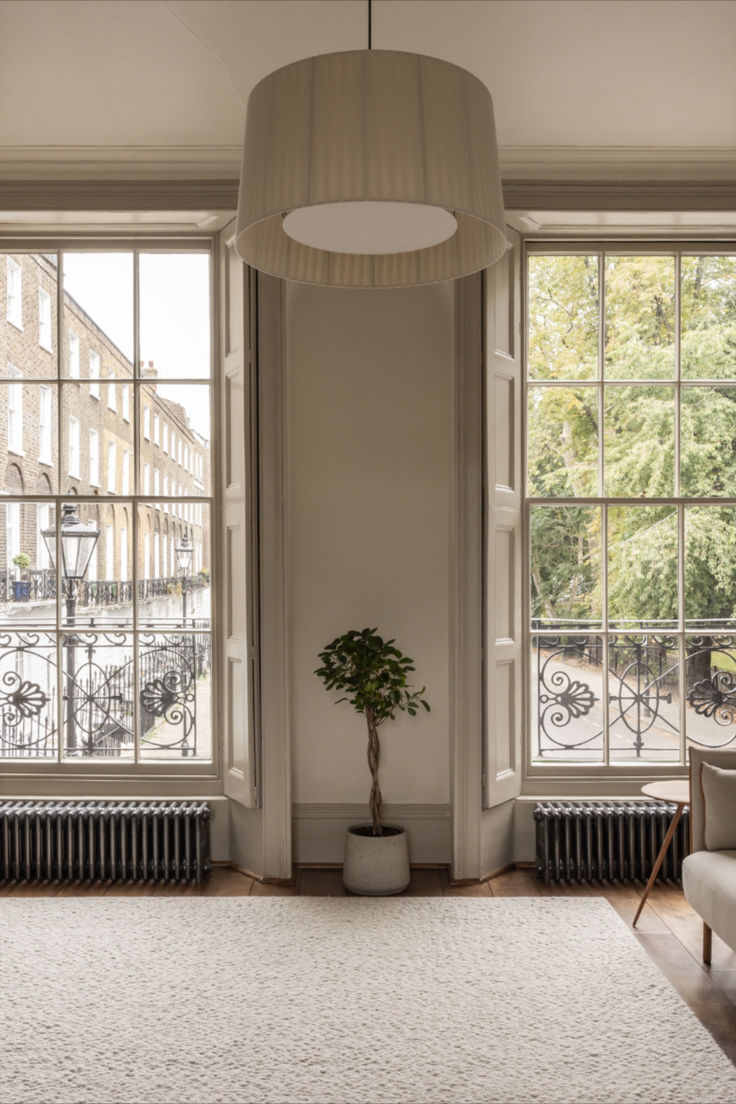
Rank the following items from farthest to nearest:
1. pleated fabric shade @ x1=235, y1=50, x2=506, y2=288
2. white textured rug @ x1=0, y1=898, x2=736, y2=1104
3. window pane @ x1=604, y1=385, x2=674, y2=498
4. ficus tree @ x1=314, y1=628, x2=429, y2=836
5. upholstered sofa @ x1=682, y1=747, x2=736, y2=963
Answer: window pane @ x1=604, y1=385, x2=674, y2=498 → ficus tree @ x1=314, y1=628, x2=429, y2=836 → upholstered sofa @ x1=682, y1=747, x2=736, y2=963 → white textured rug @ x1=0, y1=898, x2=736, y2=1104 → pleated fabric shade @ x1=235, y1=50, x2=506, y2=288

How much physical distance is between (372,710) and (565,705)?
1149 mm

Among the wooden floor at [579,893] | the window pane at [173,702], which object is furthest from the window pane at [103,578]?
the wooden floor at [579,893]

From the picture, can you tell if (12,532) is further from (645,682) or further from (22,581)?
(645,682)

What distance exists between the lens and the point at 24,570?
5.07 meters

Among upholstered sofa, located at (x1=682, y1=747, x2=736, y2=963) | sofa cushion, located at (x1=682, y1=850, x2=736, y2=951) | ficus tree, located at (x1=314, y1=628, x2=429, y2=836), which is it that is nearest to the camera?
sofa cushion, located at (x1=682, y1=850, x2=736, y2=951)

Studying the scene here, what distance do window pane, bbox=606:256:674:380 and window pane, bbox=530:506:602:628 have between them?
0.80 m

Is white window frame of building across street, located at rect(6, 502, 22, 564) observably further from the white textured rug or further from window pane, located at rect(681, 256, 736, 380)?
window pane, located at rect(681, 256, 736, 380)

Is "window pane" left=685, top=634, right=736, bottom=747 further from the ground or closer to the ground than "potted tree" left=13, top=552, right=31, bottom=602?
closer to the ground

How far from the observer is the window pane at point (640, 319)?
5.16 m

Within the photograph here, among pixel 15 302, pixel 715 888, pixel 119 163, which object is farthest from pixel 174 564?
pixel 715 888

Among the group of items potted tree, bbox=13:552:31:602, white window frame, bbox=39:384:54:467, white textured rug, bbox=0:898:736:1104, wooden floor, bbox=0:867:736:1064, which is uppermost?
white window frame, bbox=39:384:54:467

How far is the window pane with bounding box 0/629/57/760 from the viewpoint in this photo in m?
5.05

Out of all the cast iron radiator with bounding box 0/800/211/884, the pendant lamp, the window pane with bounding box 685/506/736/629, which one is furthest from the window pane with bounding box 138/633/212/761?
the pendant lamp

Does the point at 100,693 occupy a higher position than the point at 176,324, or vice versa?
the point at 176,324
